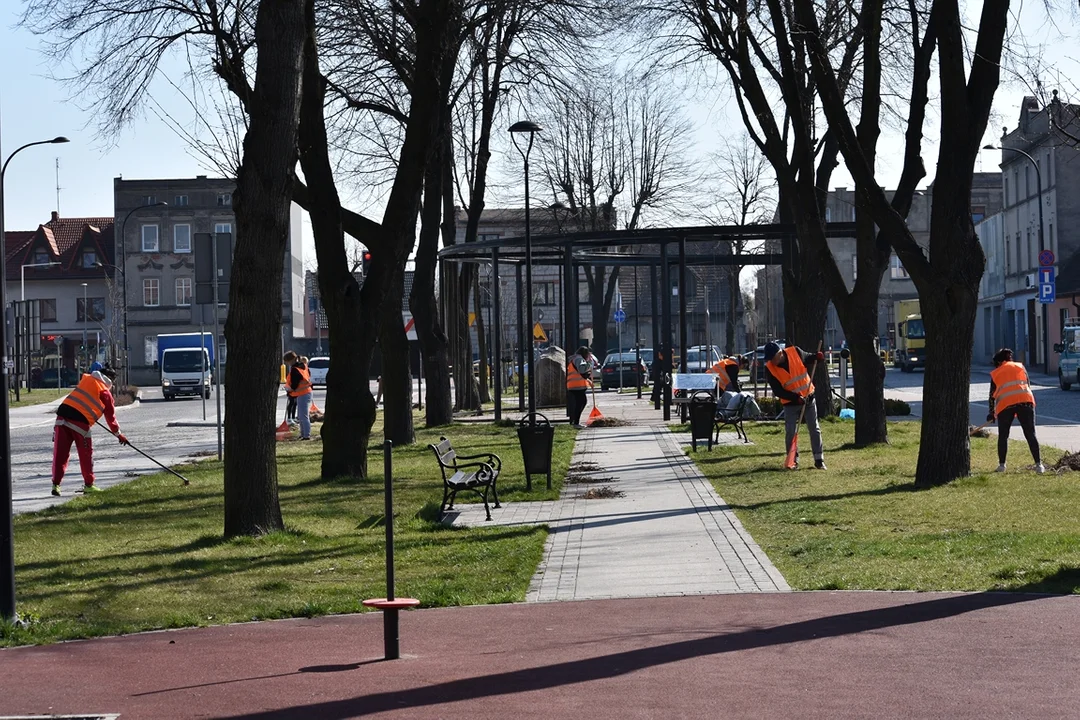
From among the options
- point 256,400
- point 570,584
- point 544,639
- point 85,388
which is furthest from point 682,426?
point 544,639

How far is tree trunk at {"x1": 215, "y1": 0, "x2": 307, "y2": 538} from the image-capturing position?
42.7ft

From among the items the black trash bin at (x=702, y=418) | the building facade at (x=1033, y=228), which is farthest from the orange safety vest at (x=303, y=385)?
the building facade at (x=1033, y=228)

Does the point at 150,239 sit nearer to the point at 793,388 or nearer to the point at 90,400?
the point at 90,400

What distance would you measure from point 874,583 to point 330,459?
1047cm

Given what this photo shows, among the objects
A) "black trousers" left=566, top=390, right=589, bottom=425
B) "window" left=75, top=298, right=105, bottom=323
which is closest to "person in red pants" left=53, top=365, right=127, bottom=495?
"black trousers" left=566, top=390, right=589, bottom=425

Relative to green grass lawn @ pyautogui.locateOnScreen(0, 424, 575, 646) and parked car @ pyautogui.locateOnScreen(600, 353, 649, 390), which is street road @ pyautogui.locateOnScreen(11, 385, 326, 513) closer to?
green grass lawn @ pyautogui.locateOnScreen(0, 424, 575, 646)

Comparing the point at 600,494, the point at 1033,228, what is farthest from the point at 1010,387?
the point at 1033,228

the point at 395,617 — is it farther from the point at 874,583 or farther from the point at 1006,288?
the point at 1006,288

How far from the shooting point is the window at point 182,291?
96500 millimetres

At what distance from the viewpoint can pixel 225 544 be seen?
1290cm

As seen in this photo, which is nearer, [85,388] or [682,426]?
[85,388]

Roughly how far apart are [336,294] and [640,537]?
7.04 metres

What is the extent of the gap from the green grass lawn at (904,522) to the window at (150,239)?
8072 centimetres

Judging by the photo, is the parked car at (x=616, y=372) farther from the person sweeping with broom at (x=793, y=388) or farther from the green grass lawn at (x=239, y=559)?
the green grass lawn at (x=239, y=559)
